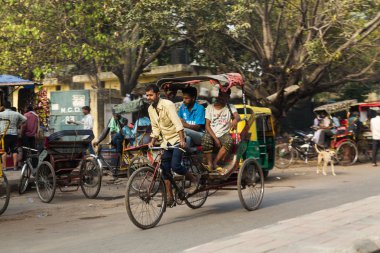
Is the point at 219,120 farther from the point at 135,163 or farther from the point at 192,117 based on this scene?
the point at 135,163

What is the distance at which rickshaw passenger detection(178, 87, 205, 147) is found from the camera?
797 cm

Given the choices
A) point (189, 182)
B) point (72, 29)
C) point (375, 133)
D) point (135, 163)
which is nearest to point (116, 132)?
point (135, 163)

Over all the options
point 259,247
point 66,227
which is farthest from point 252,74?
point 259,247

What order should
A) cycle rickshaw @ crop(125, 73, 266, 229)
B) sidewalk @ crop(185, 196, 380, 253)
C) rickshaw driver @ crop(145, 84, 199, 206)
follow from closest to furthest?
1. sidewalk @ crop(185, 196, 380, 253)
2. cycle rickshaw @ crop(125, 73, 266, 229)
3. rickshaw driver @ crop(145, 84, 199, 206)

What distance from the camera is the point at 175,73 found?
22.7 meters

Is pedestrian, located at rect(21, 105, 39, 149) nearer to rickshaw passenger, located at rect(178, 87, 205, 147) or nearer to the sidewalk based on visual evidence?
rickshaw passenger, located at rect(178, 87, 205, 147)

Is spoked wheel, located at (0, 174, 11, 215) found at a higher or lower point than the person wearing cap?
lower

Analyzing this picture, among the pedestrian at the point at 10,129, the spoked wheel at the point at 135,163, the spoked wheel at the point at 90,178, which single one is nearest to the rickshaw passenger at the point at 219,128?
the spoked wheel at the point at 90,178

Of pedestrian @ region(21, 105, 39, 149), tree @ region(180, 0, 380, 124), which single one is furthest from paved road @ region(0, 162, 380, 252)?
tree @ region(180, 0, 380, 124)

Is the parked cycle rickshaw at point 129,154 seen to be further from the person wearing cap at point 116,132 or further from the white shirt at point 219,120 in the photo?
the white shirt at point 219,120

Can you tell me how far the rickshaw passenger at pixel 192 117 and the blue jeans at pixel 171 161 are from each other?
1.00m

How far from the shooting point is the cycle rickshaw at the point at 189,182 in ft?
21.6

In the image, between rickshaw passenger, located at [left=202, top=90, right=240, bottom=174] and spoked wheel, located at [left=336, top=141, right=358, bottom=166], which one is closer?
rickshaw passenger, located at [left=202, top=90, right=240, bottom=174]

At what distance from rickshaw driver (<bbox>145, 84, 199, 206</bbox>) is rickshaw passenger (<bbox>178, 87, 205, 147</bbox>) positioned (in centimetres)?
93
